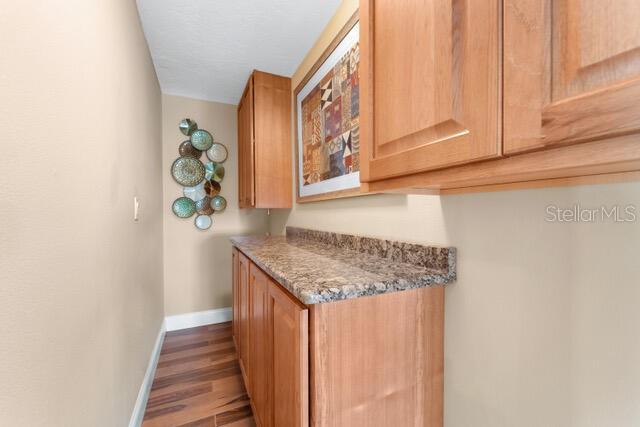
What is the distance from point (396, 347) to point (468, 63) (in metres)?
0.77

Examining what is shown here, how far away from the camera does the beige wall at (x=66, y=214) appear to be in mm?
500

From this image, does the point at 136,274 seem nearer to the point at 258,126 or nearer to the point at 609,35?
the point at 258,126

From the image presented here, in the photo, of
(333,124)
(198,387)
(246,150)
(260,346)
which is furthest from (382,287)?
(246,150)

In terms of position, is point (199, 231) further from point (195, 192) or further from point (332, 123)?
point (332, 123)

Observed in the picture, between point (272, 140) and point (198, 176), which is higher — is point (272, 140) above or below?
above

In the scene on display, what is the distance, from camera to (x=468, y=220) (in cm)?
81

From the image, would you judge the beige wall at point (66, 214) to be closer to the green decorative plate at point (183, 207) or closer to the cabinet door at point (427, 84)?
the cabinet door at point (427, 84)

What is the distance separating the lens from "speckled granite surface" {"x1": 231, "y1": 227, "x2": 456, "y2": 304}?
737 mm

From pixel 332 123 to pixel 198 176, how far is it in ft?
5.94

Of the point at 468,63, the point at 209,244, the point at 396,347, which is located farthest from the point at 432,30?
the point at 209,244

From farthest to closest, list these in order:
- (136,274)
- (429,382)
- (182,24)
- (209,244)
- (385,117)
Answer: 1. (209,244)
2. (182,24)
3. (136,274)
4. (429,382)
5. (385,117)

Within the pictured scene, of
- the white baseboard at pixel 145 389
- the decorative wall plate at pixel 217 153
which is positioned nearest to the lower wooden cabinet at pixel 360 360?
the white baseboard at pixel 145 389

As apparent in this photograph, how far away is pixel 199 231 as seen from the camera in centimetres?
281
